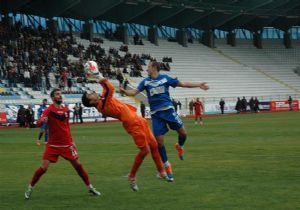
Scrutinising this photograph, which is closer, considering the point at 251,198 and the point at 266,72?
the point at 251,198

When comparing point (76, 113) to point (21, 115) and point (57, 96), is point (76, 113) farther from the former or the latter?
point (57, 96)

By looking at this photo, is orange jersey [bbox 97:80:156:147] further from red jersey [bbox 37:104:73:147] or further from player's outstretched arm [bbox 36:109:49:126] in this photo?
player's outstretched arm [bbox 36:109:49:126]

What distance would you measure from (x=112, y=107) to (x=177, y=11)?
208 feet

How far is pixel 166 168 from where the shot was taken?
43.8 feet

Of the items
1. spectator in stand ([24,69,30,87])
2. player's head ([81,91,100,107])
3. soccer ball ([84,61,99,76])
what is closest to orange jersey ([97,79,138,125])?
player's head ([81,91,100,107])

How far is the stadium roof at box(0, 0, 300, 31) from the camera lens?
65438mm

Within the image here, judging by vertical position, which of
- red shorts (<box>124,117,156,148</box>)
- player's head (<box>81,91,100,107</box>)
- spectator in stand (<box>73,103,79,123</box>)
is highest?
player's head (<box>81,91,100,107</box>)

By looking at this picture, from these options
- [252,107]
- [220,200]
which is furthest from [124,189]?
[252,107]

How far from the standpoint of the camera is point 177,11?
74.2 meters

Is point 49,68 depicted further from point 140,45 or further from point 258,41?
point 258,41

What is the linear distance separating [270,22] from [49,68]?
40.0 metres

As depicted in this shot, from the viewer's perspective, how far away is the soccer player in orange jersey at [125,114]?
37.7 feet

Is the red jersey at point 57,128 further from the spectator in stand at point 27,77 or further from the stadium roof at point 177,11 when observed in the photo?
the stadium roof at point 177,11

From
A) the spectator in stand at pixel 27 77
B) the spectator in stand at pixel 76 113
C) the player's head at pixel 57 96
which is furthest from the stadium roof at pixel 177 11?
the player's head at pixel 57 96
